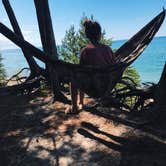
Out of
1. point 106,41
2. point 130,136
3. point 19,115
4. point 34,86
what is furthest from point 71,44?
point 130,136

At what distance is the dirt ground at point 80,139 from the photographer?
358cm

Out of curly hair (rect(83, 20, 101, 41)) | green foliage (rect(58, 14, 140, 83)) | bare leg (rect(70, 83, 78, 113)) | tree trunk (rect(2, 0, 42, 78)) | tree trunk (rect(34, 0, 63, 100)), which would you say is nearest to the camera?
curly hair (rect(83, 20, 101, 41))

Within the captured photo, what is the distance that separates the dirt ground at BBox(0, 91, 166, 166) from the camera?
11.7 feet

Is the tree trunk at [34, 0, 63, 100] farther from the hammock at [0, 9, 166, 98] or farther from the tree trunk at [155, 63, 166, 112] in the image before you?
the tree trunk at [155, 63, 166, 112]

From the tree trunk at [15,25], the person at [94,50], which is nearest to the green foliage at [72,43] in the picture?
the tree trunk at [15,25]

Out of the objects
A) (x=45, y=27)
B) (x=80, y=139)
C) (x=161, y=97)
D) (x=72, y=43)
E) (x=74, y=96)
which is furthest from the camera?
(x=72, y=43)

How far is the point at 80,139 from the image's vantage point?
4.17 m

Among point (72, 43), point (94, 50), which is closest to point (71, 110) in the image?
point (94, 50)

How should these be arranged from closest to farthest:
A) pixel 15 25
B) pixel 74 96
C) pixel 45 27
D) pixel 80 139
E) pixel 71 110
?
pixel 80 139 → pixel 74 96 → pixel 71 110 → pixel 45 27 → pixel 15 25

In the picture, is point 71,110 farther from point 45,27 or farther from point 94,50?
point 45,27

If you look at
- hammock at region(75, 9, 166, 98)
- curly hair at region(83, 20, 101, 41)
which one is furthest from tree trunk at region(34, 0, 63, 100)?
hammock at region(75, 9, 166, 98)

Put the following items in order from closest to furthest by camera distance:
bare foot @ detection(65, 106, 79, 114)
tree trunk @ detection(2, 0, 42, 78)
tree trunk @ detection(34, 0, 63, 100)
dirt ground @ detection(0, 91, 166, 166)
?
dirt ground @ detection(0, 91, 166, 166), bare foot @ detection(65, 106, 79, 114), tree trunk @ detection(34, 0, 63, 100), tree trunk @ detection(2, 0, 42, 78)

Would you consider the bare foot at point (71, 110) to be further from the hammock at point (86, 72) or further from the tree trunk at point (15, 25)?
the tree trunk at point (15, 25)

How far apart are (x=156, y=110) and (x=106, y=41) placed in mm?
20393
